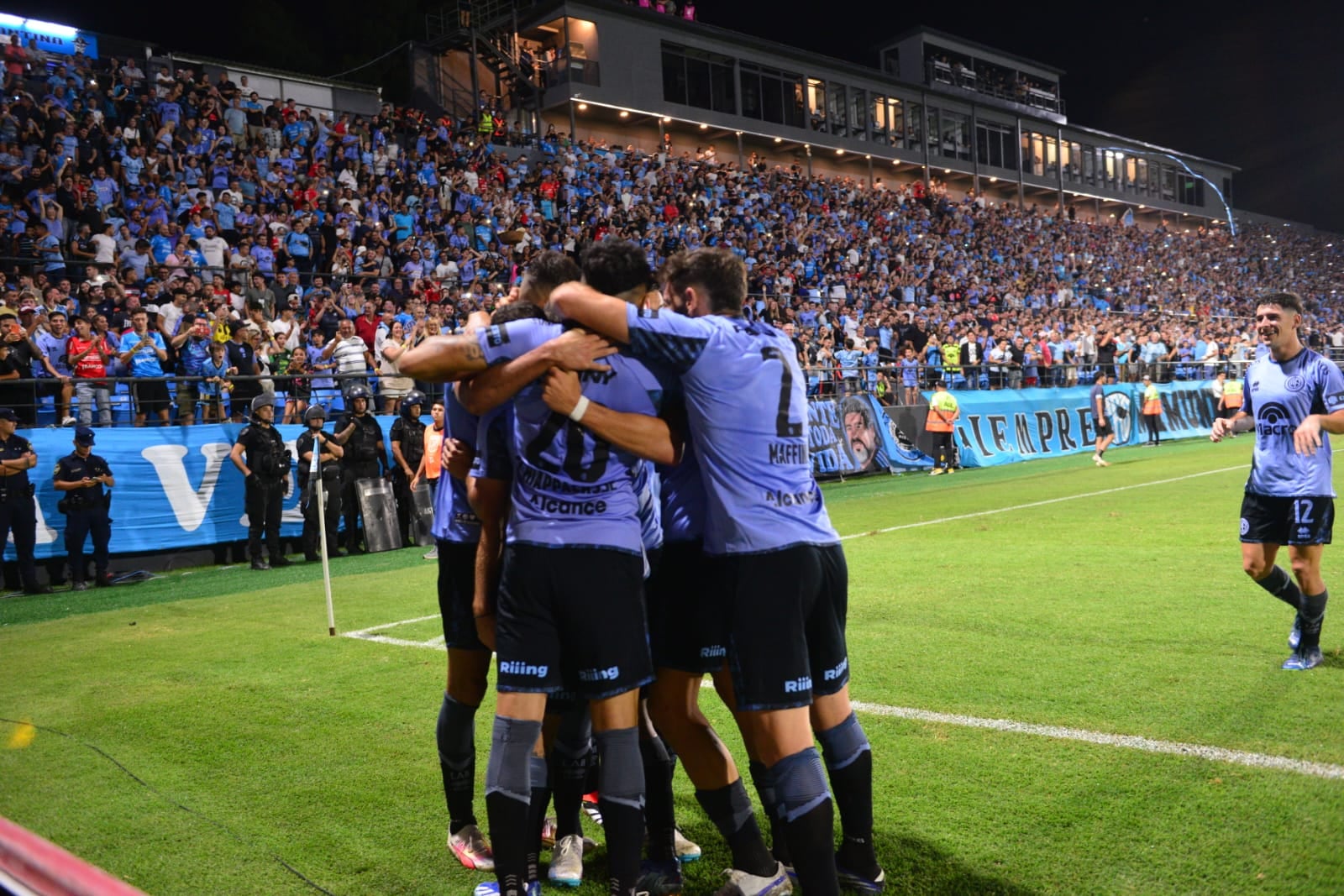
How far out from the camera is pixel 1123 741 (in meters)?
4.90

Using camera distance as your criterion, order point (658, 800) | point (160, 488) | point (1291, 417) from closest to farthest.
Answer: point (658, 800), point (1291, 417), point (160, 488)

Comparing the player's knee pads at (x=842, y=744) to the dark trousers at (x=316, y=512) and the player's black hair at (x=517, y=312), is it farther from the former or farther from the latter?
the dark trousers at (x=316, y=512)

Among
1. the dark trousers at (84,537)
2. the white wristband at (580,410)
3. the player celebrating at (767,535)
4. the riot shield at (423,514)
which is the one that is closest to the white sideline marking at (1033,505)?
the riot shield at (423,514)

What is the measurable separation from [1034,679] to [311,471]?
1054cm

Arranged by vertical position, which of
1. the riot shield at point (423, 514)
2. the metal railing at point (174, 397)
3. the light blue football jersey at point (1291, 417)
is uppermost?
the metal railing at point (174, 397)

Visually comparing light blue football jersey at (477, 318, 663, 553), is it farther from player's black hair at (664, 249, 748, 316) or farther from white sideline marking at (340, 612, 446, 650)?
white sideline marking at (340, 612, 446, 650)

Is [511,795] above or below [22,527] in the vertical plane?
below

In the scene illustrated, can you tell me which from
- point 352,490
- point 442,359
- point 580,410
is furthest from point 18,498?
point 580,410

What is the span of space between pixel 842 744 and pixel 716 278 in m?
1.75

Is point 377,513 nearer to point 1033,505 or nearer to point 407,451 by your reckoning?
point 407,451

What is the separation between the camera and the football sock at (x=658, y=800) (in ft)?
12.5

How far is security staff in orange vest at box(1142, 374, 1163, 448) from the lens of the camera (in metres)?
27.9

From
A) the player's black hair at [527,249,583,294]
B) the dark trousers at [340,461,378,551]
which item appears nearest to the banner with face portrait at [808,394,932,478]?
the dark trousers at [340,461,378,551]

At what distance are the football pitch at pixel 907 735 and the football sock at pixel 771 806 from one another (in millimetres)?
259
